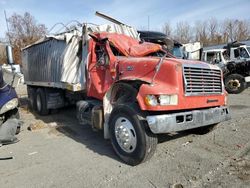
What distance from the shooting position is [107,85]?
5984 millimetres

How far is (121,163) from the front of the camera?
4949 millimetres

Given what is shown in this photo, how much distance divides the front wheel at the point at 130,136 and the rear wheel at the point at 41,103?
16.9 ft

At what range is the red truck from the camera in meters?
4.59

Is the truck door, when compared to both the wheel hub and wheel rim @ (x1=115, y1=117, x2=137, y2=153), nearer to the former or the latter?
wheel rim @ (x1=115, y1=117, x2=137, y2=153)

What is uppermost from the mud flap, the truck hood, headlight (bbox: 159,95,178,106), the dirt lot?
the truck hood

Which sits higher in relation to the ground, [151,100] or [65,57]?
[65,57]

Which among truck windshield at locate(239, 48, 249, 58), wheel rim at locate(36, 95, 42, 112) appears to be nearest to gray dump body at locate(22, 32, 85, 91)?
wheel rim at locate(36, 95, 42, 112)

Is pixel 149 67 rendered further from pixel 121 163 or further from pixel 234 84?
pixel 234 84

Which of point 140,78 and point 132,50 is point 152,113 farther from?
point 132,50

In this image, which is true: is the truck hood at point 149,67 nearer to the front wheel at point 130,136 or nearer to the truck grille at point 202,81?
the truck grille at point 202,81

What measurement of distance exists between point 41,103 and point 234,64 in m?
10.6

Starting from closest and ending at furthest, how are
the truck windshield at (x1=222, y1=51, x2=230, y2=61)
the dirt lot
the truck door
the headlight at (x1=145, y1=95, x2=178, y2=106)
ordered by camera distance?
1. the dirt lot
2. the headlight at (x1=145, y1=95, x2=178, y2=106)
3. the truck door
4. the truck windshield at (x1=222, y1=51, x2=230, y2=61)

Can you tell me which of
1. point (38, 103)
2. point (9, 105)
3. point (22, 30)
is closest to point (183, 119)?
point (9, 105)

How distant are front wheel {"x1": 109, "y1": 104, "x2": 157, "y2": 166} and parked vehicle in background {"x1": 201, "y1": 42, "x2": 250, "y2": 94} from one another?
37.3 feet
